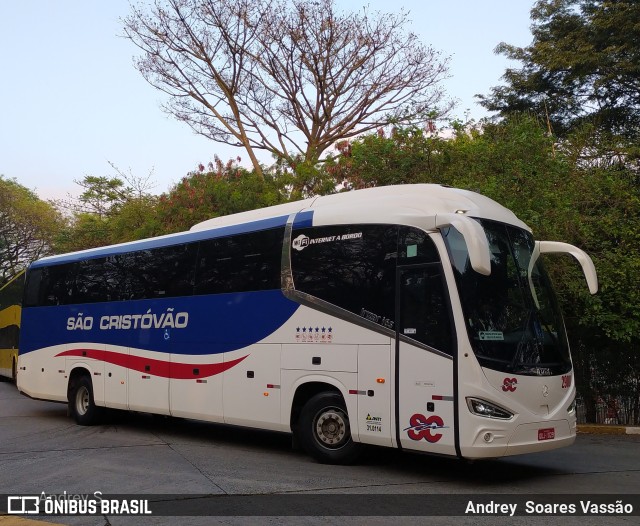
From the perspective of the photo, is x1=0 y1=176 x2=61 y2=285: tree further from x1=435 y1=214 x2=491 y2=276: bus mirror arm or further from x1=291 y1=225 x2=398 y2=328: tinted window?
x1=435 y1=214 x2=491 y2=276: bus mirror arm

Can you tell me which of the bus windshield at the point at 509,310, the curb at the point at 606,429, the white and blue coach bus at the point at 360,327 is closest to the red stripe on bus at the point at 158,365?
the white and blue coach bus at the point at 360,327

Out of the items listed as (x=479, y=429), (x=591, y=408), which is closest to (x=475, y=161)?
(x=591, y=408)

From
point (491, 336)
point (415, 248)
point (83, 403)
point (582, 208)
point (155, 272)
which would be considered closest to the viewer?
point (491, 336)

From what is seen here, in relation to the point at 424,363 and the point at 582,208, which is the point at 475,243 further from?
the point at 582,208

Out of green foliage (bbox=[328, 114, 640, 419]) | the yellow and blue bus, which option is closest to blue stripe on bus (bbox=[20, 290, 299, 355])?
green foliage (bbox=[328, 114, 640, 419])

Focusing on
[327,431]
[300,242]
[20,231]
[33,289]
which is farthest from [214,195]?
[20,231]

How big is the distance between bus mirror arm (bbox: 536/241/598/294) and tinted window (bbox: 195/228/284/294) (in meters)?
3.60

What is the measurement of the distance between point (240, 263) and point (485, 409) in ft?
15.0

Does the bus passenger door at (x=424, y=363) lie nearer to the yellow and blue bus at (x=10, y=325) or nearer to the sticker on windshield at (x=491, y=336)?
the sticker on windshield at (x=491, y=336)

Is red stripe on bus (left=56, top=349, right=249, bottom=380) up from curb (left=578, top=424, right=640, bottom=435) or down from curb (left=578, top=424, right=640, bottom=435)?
up

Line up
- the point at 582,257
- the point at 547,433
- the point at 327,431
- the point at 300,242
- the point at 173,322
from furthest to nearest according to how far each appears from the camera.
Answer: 1. the point at 173,322
2. the point at 300,242
3. the point at 327,431
4. the point at 582,257
5. the point at 547,433

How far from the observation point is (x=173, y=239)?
12516 mm

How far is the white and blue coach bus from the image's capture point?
8070mm

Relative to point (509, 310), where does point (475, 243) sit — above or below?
above
